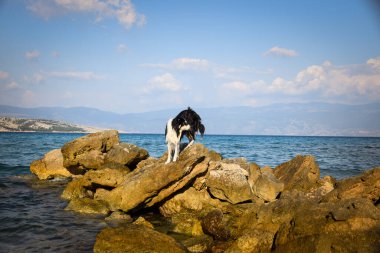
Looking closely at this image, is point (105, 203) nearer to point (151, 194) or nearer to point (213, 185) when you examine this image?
point (151, 194)

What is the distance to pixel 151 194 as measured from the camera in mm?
10766

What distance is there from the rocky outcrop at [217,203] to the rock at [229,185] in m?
0.03

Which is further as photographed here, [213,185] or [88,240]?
[213,185]

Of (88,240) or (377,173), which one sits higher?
(377,173)

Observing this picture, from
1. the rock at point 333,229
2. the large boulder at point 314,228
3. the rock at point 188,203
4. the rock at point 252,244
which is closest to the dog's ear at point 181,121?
the rock at point 188,203

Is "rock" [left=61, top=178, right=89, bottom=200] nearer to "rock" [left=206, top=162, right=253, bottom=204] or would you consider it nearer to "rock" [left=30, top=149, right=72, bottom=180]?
"rock" [left=30, top=149, right=72, bottom=180]

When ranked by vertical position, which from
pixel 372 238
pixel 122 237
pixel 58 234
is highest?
pixel 372 238

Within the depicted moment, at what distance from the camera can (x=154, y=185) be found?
10.6 metres

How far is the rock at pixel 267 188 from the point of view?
38.1 ft

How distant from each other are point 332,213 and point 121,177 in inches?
335

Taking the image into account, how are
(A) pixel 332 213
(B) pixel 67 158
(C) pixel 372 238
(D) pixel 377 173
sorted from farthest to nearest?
(B) pixel 67 158 → (D) pixel 377 173 → (A) pixel 332 213 → (C) pixel 372 238

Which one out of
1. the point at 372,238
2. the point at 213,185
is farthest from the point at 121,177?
the point at 372,238

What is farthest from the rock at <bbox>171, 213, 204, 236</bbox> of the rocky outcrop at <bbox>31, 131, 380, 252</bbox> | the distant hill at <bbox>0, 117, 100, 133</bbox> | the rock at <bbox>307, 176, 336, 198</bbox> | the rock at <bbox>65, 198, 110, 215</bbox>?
the distant hill at <bbox>0, 117, 100, 133</bbox>

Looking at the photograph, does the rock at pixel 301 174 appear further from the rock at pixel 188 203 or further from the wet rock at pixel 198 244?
the wet rock at pixel 198 244
